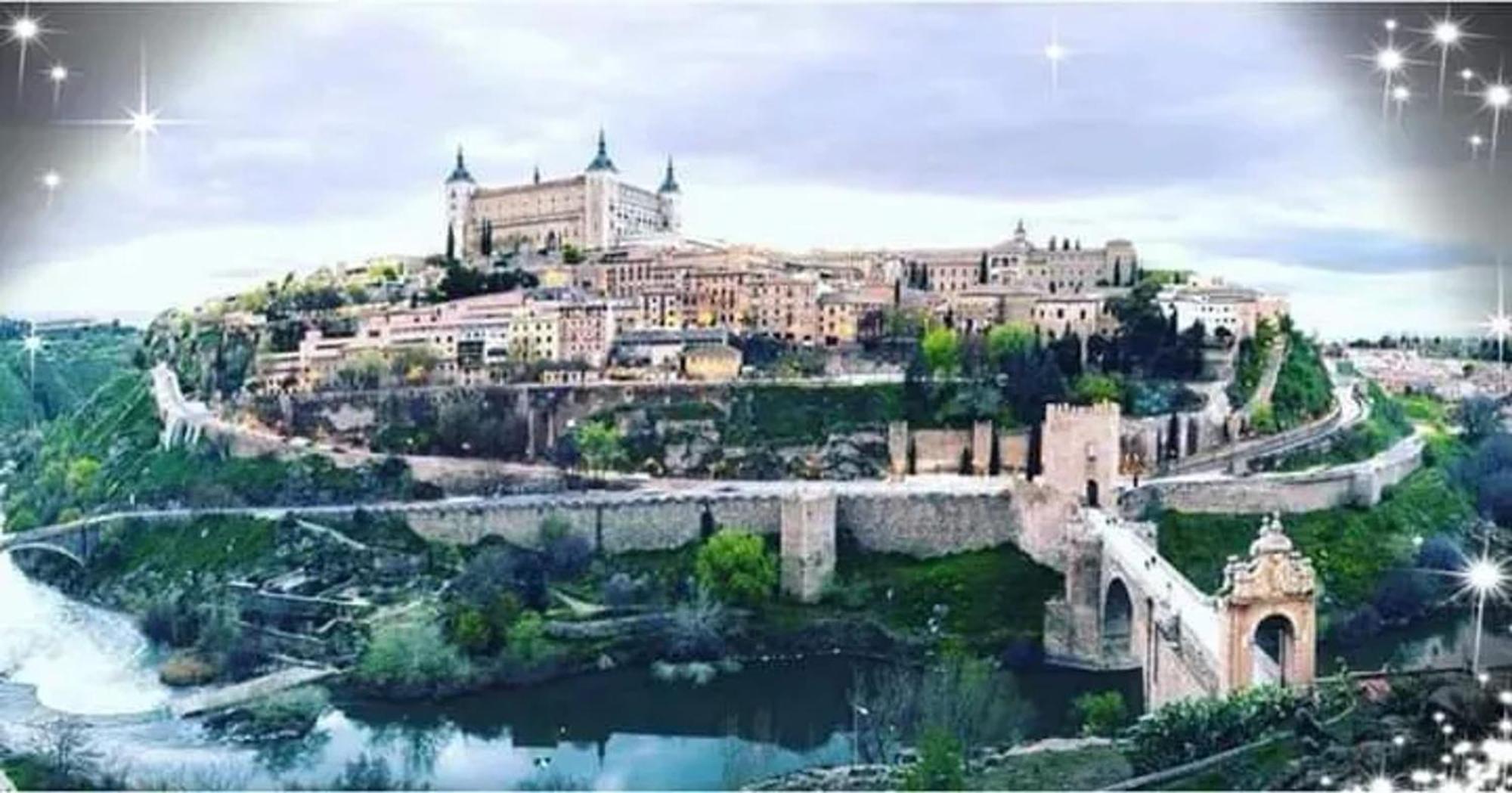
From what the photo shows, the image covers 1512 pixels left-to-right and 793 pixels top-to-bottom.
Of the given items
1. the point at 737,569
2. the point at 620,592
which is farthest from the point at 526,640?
the point at 737,569

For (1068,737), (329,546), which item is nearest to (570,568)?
(329,546)

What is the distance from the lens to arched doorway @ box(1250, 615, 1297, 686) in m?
Result: 3.93

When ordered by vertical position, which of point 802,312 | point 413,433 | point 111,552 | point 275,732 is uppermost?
point 802,312

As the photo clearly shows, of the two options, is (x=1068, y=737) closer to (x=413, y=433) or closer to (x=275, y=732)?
(x=275, y=732)

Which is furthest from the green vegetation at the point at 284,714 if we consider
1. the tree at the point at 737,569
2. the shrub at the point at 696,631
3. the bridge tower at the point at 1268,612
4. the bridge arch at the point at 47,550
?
the bridge tower at the point at 1268,612

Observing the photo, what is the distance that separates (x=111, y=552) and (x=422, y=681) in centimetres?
150

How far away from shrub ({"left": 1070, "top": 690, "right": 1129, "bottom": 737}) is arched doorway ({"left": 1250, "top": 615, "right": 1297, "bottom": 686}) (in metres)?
0.44

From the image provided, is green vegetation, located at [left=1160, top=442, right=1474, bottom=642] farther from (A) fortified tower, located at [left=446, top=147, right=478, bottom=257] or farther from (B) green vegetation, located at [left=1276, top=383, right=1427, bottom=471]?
(A) fortified tower, located at [left=446, top=147, right=478, bottom=257]

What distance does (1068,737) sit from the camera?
14.9 feet

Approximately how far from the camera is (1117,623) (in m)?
5.43

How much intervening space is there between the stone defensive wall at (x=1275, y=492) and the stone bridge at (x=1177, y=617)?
322mm

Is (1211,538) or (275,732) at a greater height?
(1211,538)

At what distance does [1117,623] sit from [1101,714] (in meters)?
0.90

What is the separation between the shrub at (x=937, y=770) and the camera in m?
3.78
